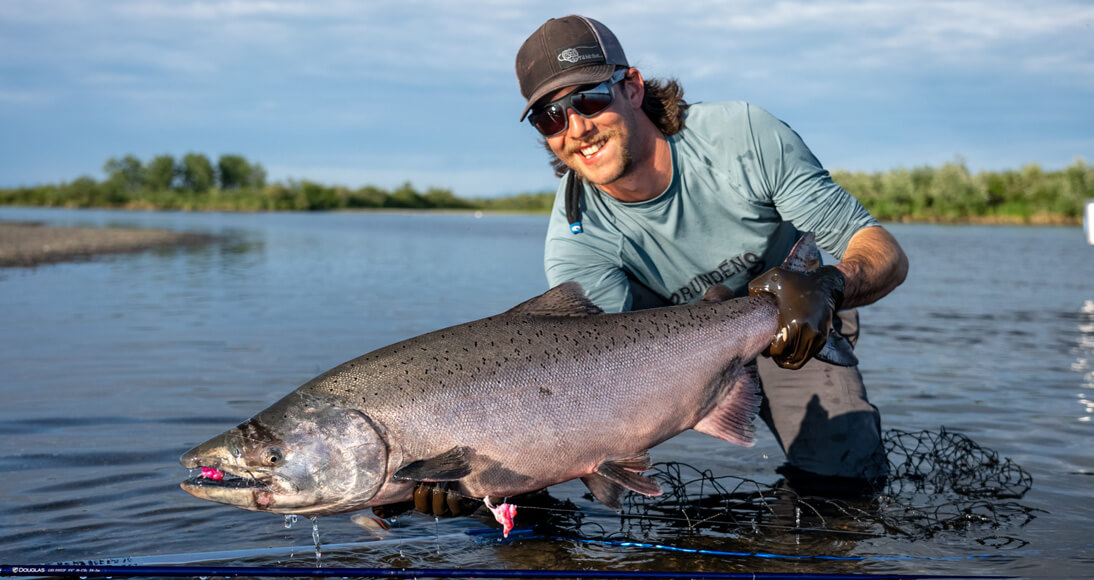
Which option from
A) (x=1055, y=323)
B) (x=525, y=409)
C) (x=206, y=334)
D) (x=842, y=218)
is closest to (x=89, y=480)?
(x=525, y=409)

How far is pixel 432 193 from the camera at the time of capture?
138 meters

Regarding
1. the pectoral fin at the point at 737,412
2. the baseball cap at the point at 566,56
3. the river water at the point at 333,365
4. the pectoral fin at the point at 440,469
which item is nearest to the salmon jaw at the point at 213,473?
the pectoral fin at the point at 440,469

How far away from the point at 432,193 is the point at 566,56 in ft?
444

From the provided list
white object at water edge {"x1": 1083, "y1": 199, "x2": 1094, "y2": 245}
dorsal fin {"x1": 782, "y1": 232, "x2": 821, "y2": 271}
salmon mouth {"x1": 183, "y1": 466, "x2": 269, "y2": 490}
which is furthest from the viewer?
white object at water edge {"x1": 1083, "y1": 199, "x2": 1094, "y2": 245}

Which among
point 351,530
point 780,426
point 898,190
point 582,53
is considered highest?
point 898,190

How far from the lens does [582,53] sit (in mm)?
4457

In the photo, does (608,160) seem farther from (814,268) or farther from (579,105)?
(814,268)

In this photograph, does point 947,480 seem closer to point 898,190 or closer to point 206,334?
point 206,334

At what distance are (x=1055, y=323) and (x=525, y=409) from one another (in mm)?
12769

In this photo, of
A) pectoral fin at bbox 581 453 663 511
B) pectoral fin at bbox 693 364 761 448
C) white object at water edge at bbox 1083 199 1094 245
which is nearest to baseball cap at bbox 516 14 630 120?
pectoral fin at bbox 693 364 761 448

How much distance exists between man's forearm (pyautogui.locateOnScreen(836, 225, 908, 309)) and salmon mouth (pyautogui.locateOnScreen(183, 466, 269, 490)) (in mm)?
2515

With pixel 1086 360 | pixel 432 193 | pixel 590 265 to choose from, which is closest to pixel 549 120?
pixel 590 265

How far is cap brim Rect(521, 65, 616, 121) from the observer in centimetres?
439

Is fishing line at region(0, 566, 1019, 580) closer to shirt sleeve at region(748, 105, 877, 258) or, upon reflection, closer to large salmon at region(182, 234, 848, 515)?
large salmon at region(182, 234, 848, 515)
